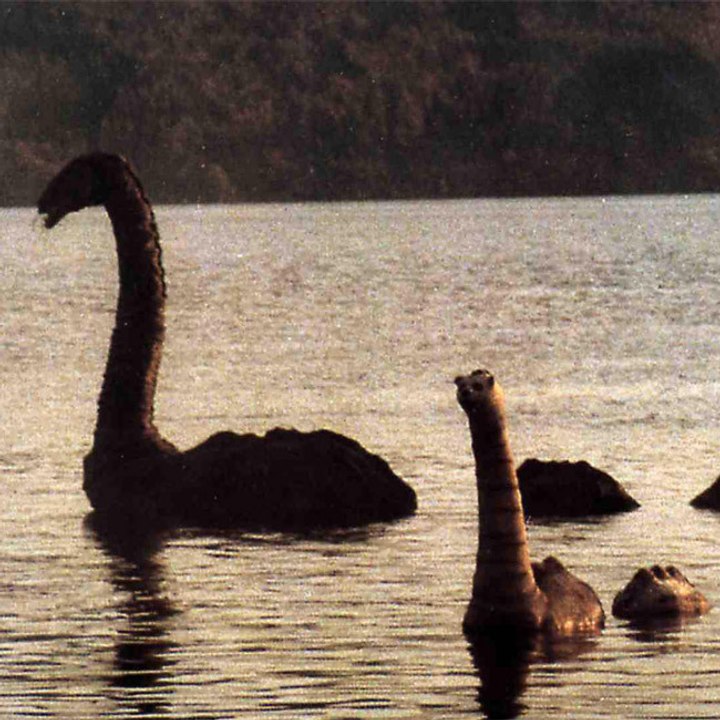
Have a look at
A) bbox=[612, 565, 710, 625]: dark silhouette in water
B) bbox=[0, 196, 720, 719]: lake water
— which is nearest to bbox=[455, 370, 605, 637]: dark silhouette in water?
bbox=[0, 196, 720, 719]: lake water

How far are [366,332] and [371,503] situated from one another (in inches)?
1720

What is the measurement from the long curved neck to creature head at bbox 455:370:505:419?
8.49 m

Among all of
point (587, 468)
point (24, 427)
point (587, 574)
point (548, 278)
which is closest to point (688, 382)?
point (24, 427)

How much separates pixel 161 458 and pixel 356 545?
2613mm

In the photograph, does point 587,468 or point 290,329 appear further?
point 290,329

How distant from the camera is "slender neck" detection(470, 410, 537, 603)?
22.2m

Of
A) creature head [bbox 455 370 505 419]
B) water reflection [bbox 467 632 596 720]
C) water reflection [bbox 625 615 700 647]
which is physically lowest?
water reflection [bbox 467 632 596 720]

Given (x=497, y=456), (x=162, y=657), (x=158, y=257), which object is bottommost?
(x=162, y=657)

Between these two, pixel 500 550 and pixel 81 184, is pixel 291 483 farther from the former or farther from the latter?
pixel 500 550

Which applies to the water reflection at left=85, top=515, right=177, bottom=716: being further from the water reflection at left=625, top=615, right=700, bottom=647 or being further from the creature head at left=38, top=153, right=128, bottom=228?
the water reflection at left=625, top=615, right=700, bottom=647

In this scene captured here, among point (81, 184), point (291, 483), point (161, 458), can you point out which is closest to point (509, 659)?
point (291, 483)

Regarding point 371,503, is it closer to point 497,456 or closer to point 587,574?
point 587,574

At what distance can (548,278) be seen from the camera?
125m

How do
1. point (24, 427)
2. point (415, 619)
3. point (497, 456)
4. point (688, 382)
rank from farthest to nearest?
point (688, 382), point (24, 427), point (415, 619), point (497, 456)
